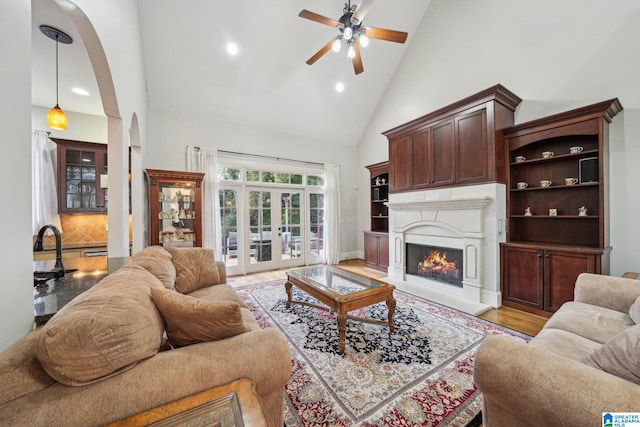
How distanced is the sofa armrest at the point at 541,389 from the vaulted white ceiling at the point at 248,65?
4.25 metres

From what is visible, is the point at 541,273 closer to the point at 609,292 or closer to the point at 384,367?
the point at 609,292

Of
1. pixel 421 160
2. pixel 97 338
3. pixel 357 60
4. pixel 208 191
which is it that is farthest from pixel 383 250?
pixel 97 338

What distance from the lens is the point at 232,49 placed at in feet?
12.9

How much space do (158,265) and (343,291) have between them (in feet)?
5.63

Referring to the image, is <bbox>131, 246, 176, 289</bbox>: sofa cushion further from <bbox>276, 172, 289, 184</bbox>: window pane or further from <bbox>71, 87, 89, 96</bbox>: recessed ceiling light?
<bbox>276, 172, 289, 184</bbox>: window pane

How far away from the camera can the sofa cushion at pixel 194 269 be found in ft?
8.07

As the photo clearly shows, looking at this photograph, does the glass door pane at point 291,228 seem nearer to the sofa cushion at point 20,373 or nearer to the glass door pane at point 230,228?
the glass door pane at point 230,228

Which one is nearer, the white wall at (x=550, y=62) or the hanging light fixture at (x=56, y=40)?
the hanging light fixture at (x=56, y=40)

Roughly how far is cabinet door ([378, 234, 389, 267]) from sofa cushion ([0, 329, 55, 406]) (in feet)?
15.8

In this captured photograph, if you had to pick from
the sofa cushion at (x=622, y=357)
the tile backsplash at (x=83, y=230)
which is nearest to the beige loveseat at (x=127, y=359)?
the sofa cushion at (x=622, y=357)

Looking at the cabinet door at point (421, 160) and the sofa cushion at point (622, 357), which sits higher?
the cabinet door at point (421, 160)

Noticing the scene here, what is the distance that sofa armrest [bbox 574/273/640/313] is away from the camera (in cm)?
185

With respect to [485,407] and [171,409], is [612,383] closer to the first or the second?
[485,407]

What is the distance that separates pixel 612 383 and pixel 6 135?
7.69ft
